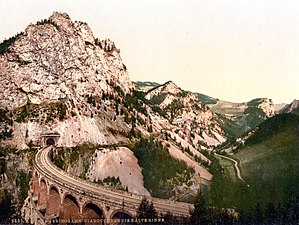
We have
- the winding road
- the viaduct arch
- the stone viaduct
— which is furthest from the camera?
the viaduct arch

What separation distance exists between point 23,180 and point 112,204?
84.8m

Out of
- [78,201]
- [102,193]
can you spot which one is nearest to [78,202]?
[78,201]

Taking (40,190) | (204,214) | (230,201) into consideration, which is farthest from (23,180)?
(204,214)

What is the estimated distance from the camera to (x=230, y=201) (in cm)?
16512

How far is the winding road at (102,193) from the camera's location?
123 meters

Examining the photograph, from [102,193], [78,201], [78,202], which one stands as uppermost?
[102,193]

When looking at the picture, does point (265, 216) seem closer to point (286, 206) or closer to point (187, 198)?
point (286, 206)

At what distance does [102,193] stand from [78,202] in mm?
8234

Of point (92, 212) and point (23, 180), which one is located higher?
point (23, 180)

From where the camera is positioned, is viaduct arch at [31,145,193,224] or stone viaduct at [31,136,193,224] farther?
viaduct arch at [31,145,193,224]

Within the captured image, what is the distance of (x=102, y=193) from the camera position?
139m

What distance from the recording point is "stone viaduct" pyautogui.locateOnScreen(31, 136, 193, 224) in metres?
124

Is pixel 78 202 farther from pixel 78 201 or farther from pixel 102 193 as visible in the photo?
pixel 102 193

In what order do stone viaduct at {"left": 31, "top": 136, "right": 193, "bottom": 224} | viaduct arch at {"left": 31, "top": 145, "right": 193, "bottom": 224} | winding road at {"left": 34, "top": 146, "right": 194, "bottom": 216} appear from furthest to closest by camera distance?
viaduct arch at {"left": 31, "top": 145, "right": 193, "bottom": 224} → stone viaduct at {"left": 31, "top": 136, "right": 193, "bottom": 224} → winding road at {"left": 34, "top": 146, "right": 194, "bottom": 216}
